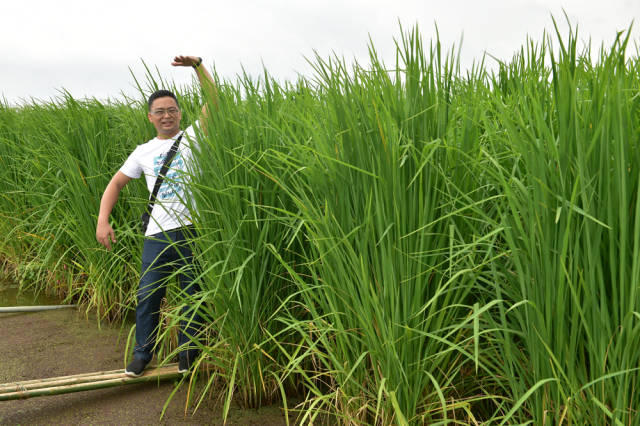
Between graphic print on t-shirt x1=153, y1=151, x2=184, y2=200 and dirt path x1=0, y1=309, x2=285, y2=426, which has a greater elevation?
graphic print on t-shirt x1=153, y1=151, x2=184, y2=200

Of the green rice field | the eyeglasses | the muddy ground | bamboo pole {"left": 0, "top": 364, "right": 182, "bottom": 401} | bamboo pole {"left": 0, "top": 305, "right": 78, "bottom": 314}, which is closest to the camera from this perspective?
the green rice field

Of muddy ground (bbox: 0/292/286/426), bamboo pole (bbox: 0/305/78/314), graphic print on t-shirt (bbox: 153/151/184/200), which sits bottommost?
muddy ground (bbox: 0/292/286/426)

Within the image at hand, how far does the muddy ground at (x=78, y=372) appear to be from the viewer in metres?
2.40

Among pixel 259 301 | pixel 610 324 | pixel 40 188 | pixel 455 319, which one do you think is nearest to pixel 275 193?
pixel 259 301

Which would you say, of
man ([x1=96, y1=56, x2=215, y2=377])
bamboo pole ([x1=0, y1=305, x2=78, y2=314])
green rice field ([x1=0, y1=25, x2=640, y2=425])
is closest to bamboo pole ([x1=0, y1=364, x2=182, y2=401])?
man ([x1=96, y1=56, x2=215, y2=377])

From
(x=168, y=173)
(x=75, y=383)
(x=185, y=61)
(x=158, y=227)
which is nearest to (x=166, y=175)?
(x=168, y=173)

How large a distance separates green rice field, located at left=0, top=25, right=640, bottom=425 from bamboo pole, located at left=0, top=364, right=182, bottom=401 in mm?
287

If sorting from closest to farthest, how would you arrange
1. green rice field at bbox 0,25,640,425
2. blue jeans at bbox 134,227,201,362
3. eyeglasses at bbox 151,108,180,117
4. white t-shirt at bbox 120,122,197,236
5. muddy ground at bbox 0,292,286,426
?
green rice field at bbox 0,25,640,425 → muddy ground at bbox 0,292,286,426 → white t-shirt at bbox 120,122,197,236 → blue jeans at bbox 134,227,201,362 → eyeglasses at bbox 151,108,180,117

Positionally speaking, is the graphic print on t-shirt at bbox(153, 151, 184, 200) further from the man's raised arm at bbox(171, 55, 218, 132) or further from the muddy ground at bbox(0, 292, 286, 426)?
the muddy ground at bbox(0, 292, 286, 426)

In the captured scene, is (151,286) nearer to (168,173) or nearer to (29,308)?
(168,173)

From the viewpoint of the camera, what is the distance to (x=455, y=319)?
1.67 metres

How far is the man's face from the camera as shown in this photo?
115 inches

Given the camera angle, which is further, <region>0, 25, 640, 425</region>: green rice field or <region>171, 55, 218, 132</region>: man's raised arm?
<region>171, 55, 218, 132</region>: man's raised arm

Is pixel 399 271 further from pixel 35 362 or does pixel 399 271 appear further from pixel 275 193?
pixel 35 362
